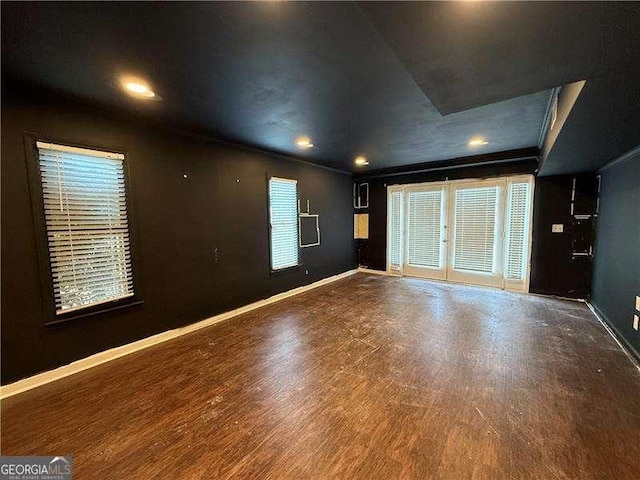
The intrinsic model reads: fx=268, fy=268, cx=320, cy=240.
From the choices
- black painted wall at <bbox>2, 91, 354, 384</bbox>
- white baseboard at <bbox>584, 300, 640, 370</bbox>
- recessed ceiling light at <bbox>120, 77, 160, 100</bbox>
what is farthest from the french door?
recessed ceiling light at <bbox>120, 77, 160, 100</bbox>

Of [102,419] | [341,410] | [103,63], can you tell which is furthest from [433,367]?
[103,63]

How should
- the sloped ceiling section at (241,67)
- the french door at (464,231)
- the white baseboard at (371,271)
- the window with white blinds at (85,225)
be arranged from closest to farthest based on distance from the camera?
the sloped ceiling section at (241,67)
the window with white blinds at (85,225)
the french door at (464,231)
the white baseboard at (371,271)

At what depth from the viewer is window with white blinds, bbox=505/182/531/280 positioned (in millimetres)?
4605

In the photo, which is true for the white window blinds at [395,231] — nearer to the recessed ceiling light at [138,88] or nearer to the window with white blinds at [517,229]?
the window with white blinds at [517,229]

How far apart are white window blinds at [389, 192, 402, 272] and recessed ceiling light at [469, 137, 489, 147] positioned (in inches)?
90.1

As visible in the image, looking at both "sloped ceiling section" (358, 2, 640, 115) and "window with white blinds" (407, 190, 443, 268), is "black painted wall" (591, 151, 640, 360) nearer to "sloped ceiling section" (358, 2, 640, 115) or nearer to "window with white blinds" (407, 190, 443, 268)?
"sloped ceiling section" (358, 2, 640, 115)

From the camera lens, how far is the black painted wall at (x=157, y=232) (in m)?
2.15

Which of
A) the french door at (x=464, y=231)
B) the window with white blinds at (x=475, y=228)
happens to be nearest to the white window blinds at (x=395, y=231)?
the french door at (x=464, y=231)

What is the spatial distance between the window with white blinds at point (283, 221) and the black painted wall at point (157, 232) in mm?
157

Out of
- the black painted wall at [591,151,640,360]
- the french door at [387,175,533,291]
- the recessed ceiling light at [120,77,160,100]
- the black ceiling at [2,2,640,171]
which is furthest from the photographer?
the french door at [387,175,533,291]

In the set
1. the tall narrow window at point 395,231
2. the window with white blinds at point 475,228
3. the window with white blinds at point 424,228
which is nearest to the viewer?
the window with white blinds at point 475,228

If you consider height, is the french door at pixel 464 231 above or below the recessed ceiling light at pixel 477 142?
below

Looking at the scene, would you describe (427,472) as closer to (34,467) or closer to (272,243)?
(34,467)

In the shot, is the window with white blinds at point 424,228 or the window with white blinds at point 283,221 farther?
the window with white blinds at point 424,228
